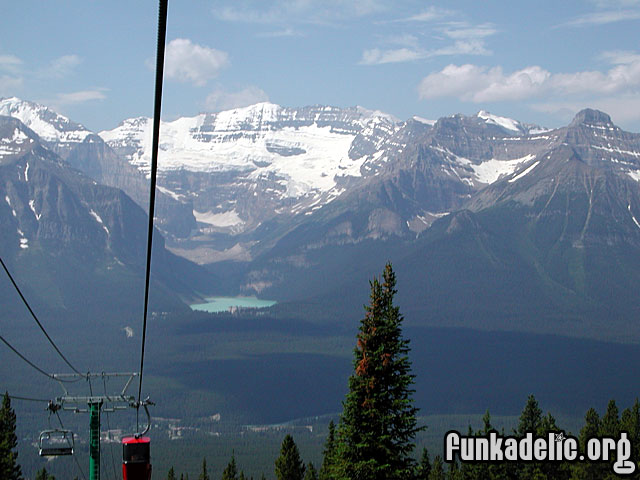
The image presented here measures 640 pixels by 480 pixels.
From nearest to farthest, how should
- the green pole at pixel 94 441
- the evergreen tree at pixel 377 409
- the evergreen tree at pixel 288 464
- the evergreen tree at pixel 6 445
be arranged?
the green pole at pixel 94 441, the evergreen tree at pixel 377 409, the evergreen tree at pixel 6 445, the evergreen tree at pixel 288 464

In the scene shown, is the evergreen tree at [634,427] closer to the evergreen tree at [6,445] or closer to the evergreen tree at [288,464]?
the evergreen tree at [288,464]

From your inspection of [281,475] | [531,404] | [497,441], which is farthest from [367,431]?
[531,404]

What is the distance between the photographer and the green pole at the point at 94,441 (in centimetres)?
2982

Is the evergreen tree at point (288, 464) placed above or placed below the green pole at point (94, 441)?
below

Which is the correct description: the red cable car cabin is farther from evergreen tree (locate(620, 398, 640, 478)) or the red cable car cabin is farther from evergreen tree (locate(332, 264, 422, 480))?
evergreen tree (locate(620, 398, 640, 478))

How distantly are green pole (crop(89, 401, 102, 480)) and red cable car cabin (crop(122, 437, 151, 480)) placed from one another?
7.51 feet

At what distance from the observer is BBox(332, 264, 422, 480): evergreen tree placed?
36.2 metres

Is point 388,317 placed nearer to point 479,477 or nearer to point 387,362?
point 387,362

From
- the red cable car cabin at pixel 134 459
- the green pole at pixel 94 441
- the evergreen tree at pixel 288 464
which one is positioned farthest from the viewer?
the evergreen tree at pixel 288 464

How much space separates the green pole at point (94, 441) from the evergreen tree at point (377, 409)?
9352 millimetres

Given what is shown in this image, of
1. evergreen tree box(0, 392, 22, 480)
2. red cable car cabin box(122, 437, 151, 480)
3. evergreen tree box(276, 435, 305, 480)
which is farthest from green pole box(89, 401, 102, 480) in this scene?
evergreen tree box(276, 435, 305, 480)

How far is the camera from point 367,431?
3644 centimetres

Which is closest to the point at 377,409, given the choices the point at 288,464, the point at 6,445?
the point at 6,445

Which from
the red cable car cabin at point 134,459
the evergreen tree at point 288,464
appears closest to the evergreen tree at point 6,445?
the evergreen tree at point 288,464
